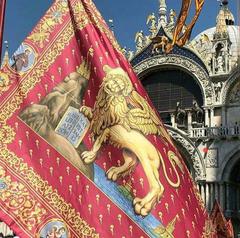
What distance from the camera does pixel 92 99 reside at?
5574 millimetres

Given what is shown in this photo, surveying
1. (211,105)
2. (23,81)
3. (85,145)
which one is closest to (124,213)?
(85,145)

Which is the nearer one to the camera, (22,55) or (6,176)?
(6,176)

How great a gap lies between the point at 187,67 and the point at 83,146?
26.4 metres

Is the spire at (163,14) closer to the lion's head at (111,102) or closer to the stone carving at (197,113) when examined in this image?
the stone carving at (197,113)

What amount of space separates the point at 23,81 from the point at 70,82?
0.44 m

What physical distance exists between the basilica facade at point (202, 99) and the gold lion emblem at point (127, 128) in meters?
22.9

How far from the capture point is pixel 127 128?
5547 millimetres

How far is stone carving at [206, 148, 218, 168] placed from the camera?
28.7m

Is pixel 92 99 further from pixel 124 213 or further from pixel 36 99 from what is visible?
pixel 124 213

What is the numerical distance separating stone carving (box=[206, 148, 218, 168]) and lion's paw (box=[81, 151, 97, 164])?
23825 mm

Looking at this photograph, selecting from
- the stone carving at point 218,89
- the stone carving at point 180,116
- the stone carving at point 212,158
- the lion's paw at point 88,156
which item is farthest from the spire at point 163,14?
the lion's paw at point 88,156

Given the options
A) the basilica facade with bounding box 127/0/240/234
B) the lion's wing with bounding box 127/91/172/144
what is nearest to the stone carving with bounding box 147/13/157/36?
the basilica facade with bounding box 127/0/240/234

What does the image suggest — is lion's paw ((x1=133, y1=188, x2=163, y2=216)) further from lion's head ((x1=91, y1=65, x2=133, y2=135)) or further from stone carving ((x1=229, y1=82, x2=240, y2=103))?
stone carving ((x1=229, y1=82, x2=240, y2=103))

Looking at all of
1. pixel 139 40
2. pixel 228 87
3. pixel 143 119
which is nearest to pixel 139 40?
pixel 139 40
